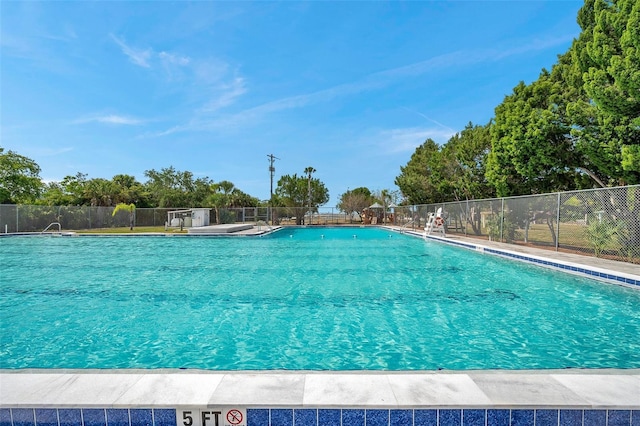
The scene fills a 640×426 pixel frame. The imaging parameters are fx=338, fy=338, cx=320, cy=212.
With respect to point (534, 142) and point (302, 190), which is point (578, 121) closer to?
point (534, 142)

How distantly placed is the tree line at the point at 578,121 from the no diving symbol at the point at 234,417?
9.30m

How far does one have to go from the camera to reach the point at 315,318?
445cm

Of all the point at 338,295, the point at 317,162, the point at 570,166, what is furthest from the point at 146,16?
the point at 317,162

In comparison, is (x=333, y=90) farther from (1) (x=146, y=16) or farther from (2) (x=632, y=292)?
(2) (x=632, y=292)

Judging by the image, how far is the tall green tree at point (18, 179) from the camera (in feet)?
81.4

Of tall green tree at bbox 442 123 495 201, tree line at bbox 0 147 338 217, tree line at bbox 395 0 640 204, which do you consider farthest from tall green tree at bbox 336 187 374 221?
tree line at bbox 395 0 640 204

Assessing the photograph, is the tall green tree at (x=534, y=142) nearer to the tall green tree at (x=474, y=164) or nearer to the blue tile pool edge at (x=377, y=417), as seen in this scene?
the tall green tree at (x=474, y=164)

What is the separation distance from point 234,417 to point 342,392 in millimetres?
638

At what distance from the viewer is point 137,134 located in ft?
72.4

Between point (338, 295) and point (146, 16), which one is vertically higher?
point (146, 16)

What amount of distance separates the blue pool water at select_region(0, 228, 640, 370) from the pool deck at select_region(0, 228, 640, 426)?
2.48ft

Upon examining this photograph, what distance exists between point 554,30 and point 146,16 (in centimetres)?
1247

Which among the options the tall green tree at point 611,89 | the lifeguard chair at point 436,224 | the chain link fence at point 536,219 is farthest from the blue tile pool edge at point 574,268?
the lifeguard chair at point 436,224

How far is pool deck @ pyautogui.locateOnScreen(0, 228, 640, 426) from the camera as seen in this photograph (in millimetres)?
1905
